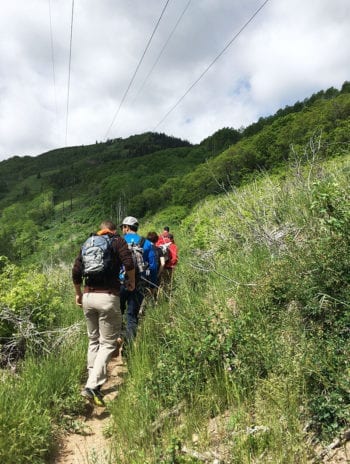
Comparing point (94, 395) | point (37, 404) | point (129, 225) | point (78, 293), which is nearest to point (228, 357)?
point (94, 395)

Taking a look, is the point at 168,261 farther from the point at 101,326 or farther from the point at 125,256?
the point at 101,326

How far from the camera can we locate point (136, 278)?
4961 millimetres

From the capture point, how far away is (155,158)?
96625 millimetres

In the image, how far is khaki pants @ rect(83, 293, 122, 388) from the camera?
4.05 metres

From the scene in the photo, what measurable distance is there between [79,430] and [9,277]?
8.94ft

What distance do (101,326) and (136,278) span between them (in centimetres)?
99

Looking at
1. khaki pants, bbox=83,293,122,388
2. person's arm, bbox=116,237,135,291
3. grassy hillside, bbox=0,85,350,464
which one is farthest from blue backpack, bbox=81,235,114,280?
grassy hillside, bbox=0,85,350,464

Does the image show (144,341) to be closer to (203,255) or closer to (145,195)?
(203,255)

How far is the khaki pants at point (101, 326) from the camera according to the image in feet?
13.3

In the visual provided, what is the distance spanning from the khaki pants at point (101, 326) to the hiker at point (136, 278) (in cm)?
51

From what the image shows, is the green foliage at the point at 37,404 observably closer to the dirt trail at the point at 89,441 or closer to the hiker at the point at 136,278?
the dirt trail at the point at 89,441

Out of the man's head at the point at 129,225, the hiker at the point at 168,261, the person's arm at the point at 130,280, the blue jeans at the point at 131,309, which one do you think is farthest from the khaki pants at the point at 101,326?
the hiker at the point at 168,261

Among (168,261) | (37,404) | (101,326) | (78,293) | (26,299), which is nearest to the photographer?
(37,404)

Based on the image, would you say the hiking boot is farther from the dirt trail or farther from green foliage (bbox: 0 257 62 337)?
green foliage (bbox: 0 257 62 337)
